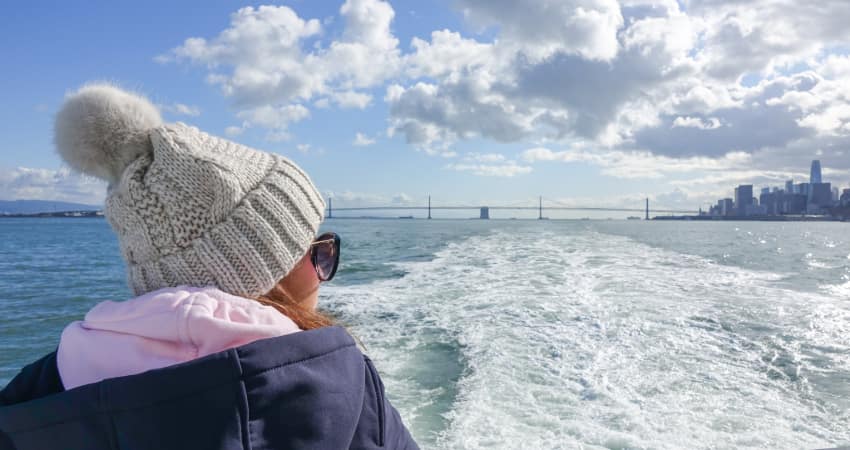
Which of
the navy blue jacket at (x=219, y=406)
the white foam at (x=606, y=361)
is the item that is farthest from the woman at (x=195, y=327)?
the white foam at (x=606, y=361)

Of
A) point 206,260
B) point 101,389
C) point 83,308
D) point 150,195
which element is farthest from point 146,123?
point 83,308

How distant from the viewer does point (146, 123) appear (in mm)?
1190

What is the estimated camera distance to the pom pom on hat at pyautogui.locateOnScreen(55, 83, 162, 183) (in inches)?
45.7

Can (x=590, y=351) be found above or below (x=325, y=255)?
below

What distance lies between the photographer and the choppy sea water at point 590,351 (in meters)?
4.24

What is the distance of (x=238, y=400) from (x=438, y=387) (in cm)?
456

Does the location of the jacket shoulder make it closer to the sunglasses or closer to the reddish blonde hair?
the reddish blonde hair

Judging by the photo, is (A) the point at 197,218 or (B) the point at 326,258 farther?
(B) the point at 326,258

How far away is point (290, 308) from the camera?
1.16 m

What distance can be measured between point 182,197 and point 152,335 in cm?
31

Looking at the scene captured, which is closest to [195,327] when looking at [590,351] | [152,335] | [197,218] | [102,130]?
[152,335]

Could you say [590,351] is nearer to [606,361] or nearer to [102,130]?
[606,361]

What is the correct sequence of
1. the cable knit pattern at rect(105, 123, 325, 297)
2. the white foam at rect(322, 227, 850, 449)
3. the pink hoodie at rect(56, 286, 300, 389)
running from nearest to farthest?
the pink hoodie at rect(56, 286, 300, 389), the cable knit pattern at rect(105, 123, 325, 297), the white foam at rect(322, 227, 850, 449)

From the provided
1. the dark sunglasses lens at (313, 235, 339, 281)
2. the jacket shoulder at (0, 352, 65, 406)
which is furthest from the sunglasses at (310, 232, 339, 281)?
the jacket shoulder at (0, 352, 65, 406)
